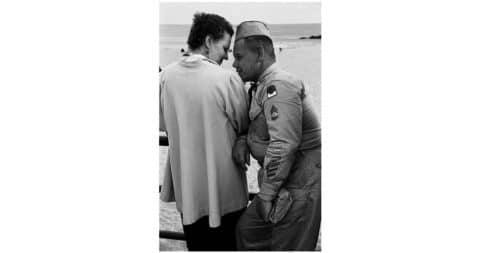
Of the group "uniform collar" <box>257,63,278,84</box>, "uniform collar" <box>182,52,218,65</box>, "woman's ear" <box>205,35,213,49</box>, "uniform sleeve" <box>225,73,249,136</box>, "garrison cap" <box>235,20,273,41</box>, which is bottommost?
"uniform sleeve" <box>225,73,249,136</box>

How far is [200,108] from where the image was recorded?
3.19 m

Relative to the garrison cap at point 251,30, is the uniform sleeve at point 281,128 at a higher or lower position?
lower

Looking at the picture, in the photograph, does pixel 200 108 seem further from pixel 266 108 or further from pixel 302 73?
pixel 302 73

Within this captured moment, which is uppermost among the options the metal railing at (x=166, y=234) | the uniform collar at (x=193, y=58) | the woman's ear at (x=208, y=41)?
the woman's ear at (x=208, y=41)

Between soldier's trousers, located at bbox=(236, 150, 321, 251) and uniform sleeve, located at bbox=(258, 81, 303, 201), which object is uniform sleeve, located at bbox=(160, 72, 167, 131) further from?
soldier's trousers, located at bbox=(236, 150, 321, 251)

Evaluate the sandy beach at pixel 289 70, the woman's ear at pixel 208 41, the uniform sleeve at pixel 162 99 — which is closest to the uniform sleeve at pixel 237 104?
the sandy beach at pixel 289 70

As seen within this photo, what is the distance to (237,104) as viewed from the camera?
319 cm

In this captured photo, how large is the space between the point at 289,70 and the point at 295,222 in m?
0.84

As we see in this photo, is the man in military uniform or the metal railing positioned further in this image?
the metal railing

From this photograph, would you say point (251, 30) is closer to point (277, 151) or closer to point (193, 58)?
point (193, 58)

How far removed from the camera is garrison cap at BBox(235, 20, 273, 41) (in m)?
3.20

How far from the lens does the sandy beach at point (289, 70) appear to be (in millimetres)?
3168

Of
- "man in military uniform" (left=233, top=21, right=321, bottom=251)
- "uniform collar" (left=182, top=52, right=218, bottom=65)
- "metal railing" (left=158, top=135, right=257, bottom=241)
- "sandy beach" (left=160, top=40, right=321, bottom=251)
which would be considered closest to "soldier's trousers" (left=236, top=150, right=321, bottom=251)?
"man in military uniform" (left=233, top=21, right=321, bottom=251)

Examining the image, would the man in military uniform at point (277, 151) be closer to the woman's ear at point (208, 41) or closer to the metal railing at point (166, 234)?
the woman's ear at point (208, 41)
